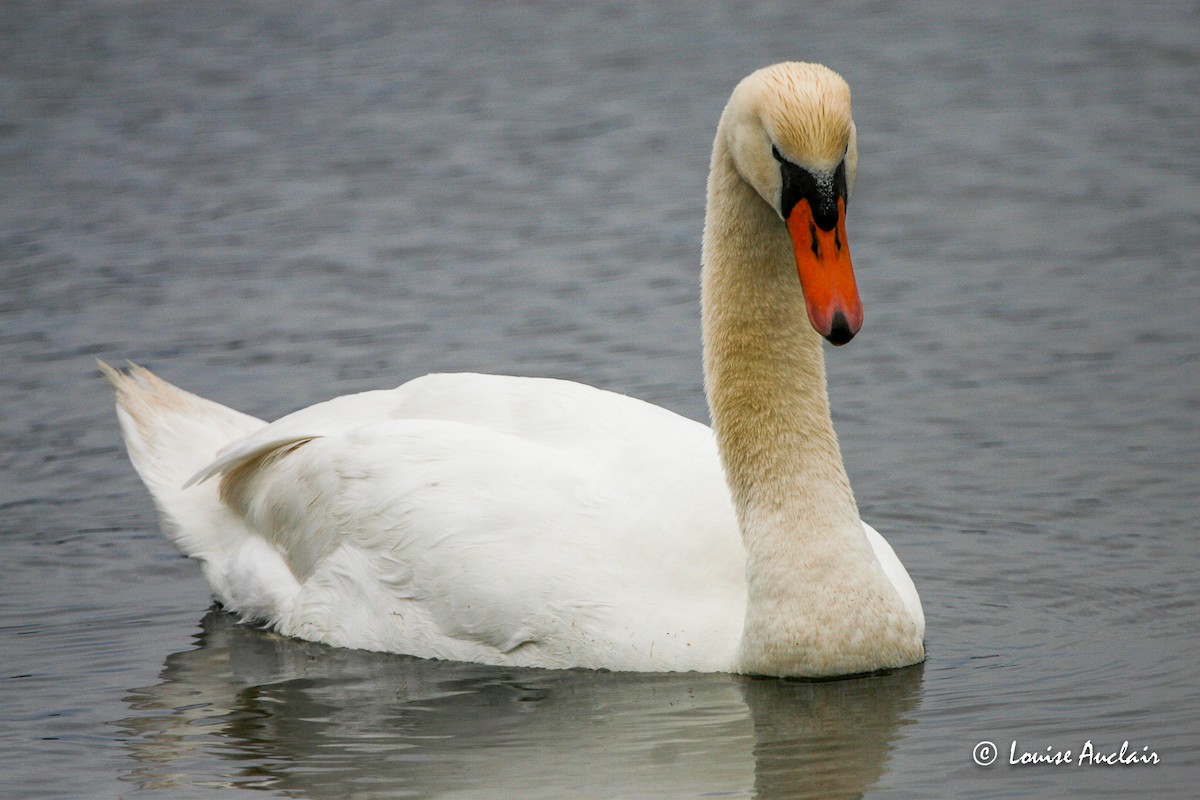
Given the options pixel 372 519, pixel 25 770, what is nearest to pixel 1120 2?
pixel 372 519

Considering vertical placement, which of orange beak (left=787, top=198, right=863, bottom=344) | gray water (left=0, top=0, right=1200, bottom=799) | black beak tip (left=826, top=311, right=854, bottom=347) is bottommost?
gray water (left=0, top=0, right=1200, bottom=799)

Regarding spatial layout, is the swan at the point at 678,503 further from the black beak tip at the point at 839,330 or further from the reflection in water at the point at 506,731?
the reflection in water at the point at 506,731

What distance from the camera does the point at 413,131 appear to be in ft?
59.4

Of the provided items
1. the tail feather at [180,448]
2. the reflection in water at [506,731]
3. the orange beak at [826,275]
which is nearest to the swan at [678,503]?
the orange beak at [826,275]

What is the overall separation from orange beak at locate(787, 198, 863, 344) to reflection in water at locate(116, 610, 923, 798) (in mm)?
1351

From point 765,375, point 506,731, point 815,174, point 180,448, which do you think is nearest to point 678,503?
point 765,375

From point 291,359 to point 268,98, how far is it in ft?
26.6

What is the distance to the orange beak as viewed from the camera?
21.9ft

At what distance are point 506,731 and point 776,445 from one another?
1429mm

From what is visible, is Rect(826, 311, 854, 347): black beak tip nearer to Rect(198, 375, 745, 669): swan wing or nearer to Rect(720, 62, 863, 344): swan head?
Rect(720, 62, 863, 344): swan head

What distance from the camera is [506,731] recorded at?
7.12 m

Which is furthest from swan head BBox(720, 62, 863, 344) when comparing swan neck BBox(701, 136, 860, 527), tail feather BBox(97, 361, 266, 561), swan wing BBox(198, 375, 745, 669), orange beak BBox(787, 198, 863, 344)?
tail feather BBox(97, 361, 266, 561)

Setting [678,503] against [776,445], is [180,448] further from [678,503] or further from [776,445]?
A: [776,445]

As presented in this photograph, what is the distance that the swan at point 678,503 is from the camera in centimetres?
699
